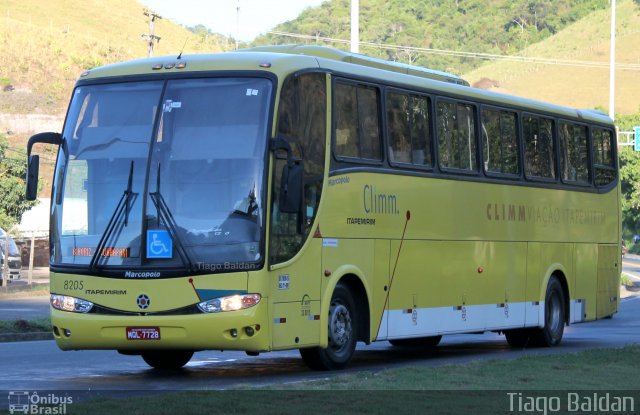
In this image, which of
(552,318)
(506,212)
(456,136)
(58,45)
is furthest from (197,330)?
(58,45)

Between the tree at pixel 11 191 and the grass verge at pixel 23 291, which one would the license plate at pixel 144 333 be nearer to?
the grass verge at pixel 23 291

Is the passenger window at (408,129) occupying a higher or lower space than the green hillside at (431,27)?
lower

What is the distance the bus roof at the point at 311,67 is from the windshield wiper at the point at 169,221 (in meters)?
1.57

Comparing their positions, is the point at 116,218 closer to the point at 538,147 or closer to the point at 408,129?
the point at 408,129

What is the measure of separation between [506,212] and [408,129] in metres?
3.37

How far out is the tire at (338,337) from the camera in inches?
629

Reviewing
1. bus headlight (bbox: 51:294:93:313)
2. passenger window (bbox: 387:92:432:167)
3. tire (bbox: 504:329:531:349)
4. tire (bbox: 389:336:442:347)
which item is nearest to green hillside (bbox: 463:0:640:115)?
tire (bbox: 504:329:531:349)

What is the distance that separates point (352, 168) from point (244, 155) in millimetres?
2007

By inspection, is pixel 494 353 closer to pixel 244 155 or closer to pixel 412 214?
pixel 412 214

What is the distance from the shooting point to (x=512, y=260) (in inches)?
820

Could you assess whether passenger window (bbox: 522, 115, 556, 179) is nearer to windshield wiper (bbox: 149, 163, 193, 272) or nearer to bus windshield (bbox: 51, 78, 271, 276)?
bus windshield (bbox: 51, 78, 271, 276)

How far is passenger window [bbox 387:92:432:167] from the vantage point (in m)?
17.5

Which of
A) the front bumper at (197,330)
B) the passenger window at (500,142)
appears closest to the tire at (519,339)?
the passenger window at (500,142)

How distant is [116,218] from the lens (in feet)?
49.0
